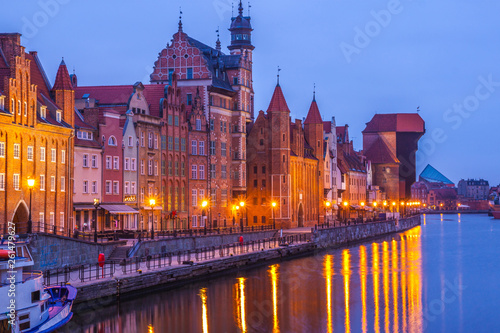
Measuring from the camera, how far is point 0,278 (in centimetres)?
3709

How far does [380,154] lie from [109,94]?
374ft

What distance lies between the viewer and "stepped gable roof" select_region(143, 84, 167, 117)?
82238 mm

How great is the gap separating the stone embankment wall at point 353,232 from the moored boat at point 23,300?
55.1m

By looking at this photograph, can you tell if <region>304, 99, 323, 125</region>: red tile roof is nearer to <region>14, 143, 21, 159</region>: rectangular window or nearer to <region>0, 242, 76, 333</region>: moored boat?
<region>14, 143, 21, 159</region>: rectangular window

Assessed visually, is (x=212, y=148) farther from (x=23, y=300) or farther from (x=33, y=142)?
(x=23, y=300)

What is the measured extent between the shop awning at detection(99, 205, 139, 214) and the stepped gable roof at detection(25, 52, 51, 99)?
11.8 m

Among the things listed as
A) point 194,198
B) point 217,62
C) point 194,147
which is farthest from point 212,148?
point 217,62

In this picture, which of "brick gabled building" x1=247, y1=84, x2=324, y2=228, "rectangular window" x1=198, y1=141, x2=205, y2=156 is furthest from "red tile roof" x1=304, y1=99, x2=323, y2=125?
"rectangular window" x1=198, y1=141, x2=205, y2=156

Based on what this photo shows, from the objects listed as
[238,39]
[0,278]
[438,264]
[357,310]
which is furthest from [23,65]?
[238,39]

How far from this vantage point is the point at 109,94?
78562mm

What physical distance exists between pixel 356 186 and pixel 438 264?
72.0 metres

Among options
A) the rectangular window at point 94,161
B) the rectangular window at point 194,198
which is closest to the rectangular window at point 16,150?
the rectangular window at point 94,161

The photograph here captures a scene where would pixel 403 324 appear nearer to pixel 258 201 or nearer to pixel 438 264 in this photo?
pixel 438 264

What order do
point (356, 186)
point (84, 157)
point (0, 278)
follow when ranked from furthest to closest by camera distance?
1. point (356, 186)
2. point (84, 157)
3. point (0, 278)
